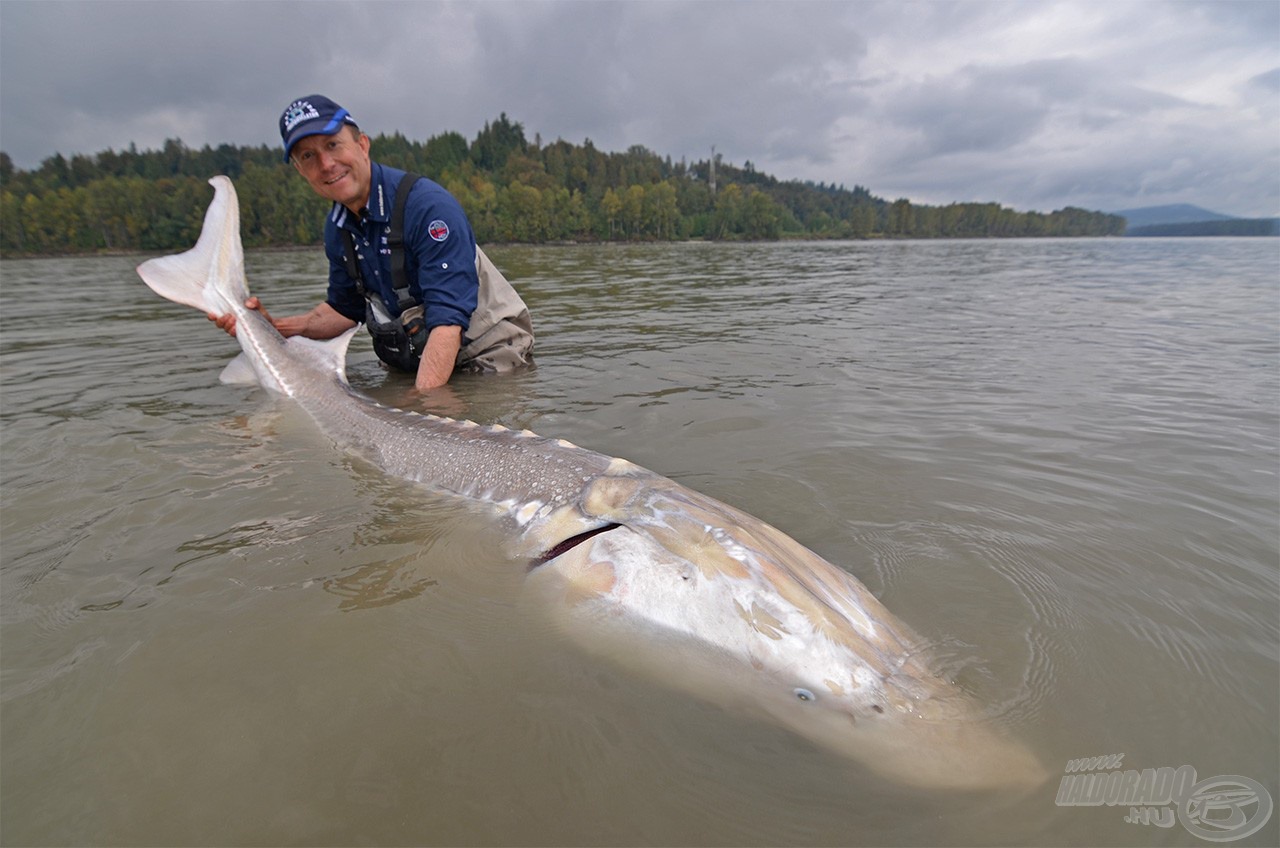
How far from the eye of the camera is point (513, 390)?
510 centimetres

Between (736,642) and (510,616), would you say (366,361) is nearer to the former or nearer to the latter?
(510,616)

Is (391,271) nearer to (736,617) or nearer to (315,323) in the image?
(315,323)

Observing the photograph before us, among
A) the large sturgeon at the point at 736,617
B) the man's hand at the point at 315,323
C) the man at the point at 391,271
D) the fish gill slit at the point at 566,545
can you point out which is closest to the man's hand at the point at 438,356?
the man at the point at 391,271

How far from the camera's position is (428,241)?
14.9 feet

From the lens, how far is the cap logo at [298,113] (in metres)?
3.87

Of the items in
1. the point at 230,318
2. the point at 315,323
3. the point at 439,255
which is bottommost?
the point at 315,323

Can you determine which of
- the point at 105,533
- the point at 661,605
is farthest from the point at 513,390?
the point at 661,605

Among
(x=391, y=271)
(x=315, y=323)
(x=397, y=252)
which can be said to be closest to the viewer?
(x=397, y=252)

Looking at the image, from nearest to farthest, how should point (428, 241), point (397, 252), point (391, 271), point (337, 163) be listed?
point (337, 163) < point (428, 241) < point (397, 252) < point (391, 271)

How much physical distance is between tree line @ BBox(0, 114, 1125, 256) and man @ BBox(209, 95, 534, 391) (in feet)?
264

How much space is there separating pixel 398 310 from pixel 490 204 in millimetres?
88318

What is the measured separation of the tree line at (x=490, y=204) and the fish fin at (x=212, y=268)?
263 feet

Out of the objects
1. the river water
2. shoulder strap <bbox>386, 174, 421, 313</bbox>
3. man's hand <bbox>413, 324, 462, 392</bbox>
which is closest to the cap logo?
shoulder strap <bbox>386, 174, 421, 313</bbox>

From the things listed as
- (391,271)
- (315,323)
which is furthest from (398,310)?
(315,323)
